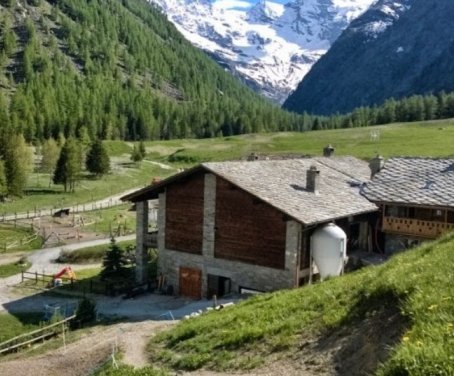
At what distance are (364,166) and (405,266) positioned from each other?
118 feet

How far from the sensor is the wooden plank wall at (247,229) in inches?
1430

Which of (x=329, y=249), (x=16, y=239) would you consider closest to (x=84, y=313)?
(x=329, y=249)

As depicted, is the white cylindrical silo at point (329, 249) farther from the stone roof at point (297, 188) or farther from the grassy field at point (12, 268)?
the grassy field at point (12, 268)

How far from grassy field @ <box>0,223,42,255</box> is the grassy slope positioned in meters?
41.8

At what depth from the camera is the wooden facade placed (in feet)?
122

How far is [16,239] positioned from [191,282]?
102ft

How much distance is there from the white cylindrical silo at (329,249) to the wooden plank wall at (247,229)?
1.93 meters

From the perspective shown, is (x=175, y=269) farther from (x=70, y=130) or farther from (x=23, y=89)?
(x=23, y=89)

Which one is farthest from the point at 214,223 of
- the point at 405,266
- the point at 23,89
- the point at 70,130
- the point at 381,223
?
the point at 23,89

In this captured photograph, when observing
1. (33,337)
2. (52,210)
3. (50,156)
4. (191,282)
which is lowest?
(52,210)

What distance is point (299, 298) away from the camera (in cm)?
2100

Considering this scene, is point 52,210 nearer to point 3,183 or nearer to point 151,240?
point 3,183

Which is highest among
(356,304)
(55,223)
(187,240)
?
(356,304)

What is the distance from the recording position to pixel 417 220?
3809 cm
